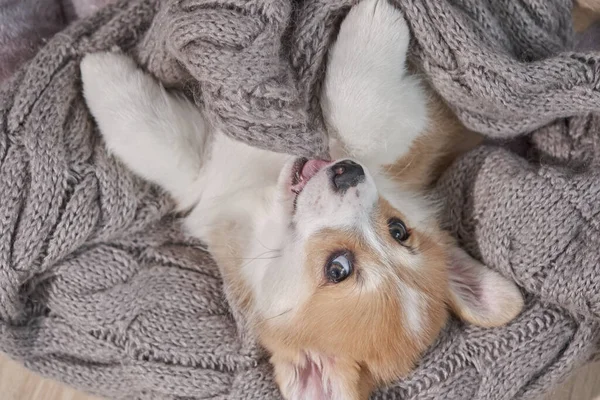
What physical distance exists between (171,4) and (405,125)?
0.69 meters

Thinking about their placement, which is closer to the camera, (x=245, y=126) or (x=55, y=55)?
(x=245, y=126)

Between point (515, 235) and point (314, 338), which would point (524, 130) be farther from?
point (314, 338)

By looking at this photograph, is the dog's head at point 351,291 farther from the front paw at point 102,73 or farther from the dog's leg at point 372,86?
the front paw at point 102,73

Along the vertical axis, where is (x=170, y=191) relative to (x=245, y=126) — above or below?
below

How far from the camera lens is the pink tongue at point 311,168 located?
1.54 metres

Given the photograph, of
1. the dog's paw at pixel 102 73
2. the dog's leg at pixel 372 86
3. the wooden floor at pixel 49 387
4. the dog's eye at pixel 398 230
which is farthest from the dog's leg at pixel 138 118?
the wooden floor at pixel 49 387

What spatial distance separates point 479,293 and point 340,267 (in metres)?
0.41

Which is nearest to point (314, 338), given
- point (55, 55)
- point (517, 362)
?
point (517, 362)

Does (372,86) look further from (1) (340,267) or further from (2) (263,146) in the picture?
(1) (340,267)

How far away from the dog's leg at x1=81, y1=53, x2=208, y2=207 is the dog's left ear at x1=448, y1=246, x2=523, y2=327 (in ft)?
2.64

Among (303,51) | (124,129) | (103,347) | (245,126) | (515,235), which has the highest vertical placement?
(303,51)

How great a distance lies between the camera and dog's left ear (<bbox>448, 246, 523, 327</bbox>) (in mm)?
1502

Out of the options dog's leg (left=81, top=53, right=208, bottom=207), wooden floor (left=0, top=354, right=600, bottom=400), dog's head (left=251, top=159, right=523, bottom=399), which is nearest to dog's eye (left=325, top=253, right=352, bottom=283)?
dog's head (left=251, top=159, right=523, bottom=399)

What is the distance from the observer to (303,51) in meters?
1.44
